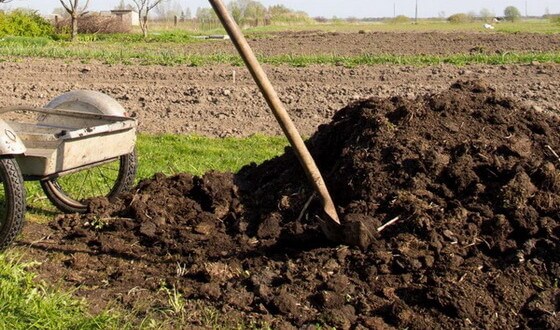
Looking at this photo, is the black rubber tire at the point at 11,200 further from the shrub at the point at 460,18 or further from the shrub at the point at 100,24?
the shrub at the point at 460,18

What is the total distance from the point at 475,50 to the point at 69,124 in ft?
64.2

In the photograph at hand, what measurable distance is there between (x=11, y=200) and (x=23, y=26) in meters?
35.6

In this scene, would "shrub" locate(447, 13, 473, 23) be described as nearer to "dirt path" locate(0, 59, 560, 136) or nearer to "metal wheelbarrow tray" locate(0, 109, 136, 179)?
"dirt path" locate(0, 59, 560, 136)

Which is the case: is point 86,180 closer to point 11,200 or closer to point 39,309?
point 11,200

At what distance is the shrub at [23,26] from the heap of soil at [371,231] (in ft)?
105

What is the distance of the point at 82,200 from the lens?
21.4ft

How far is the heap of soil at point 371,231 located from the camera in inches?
170

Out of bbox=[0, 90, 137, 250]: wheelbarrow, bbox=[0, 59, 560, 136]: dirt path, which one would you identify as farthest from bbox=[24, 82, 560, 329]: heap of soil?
bbox=[0, 59, 560, 136]: dirt path

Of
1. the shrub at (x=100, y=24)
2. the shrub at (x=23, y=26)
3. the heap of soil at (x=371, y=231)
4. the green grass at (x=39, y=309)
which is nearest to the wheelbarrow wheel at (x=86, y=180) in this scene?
the heap of soil at (x=371, y=231)

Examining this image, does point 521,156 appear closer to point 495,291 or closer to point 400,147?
point 400,147

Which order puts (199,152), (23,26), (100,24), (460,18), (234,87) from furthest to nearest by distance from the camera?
(460,18)
(100,24)
(23,26)
(234,87)
(199,152)

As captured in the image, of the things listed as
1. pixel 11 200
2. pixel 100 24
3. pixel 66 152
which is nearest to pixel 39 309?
pixel 11 200

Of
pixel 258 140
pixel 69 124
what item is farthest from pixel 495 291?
pixel 258 140

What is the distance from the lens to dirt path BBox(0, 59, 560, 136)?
1132 centimetres
